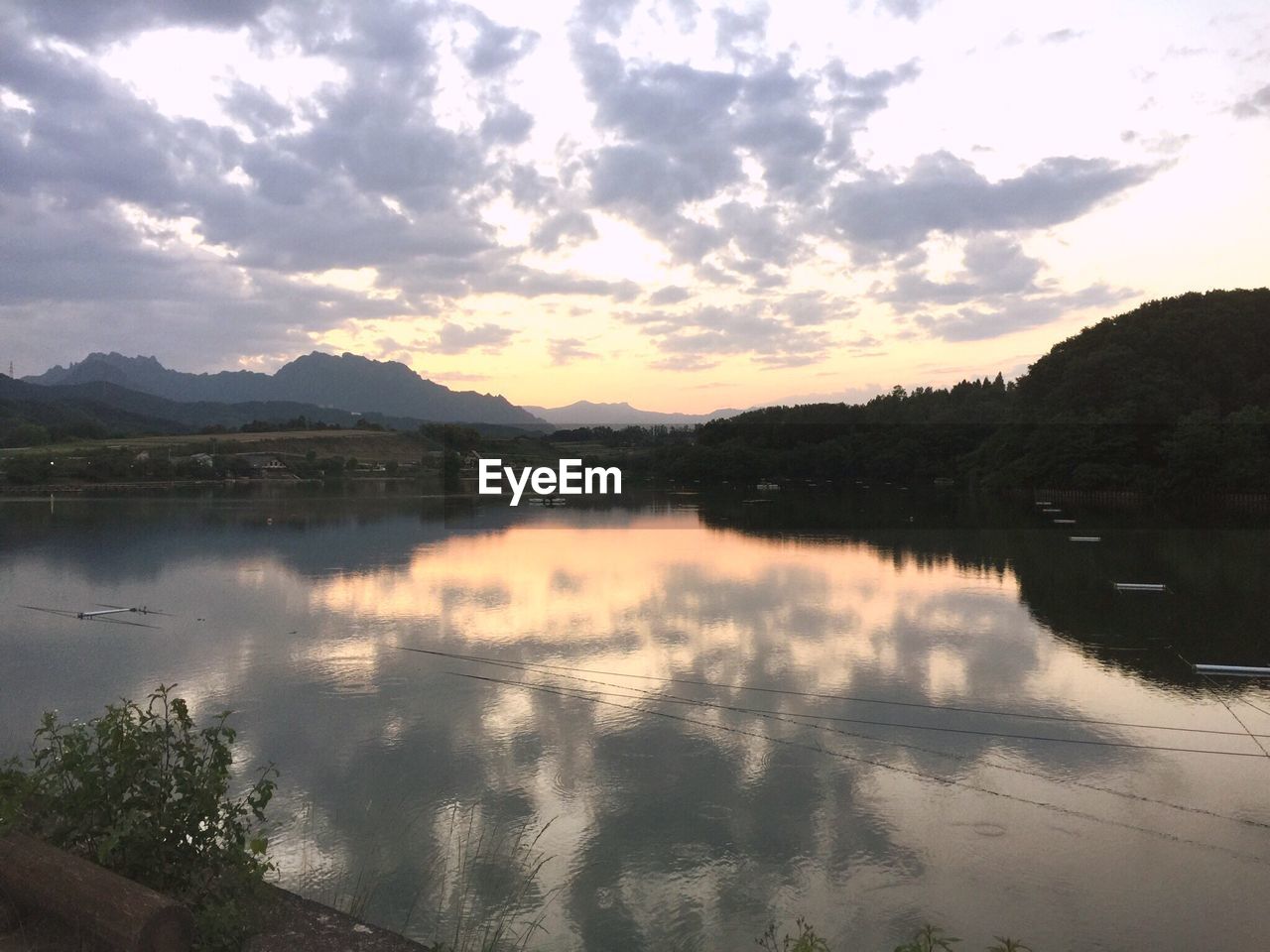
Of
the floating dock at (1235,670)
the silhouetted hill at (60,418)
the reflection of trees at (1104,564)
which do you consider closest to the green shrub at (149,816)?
the reflection of trees at (1104,564)

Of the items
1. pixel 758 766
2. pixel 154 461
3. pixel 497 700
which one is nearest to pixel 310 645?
pixel 497 700

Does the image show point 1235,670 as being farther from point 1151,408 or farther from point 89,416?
point 89,416

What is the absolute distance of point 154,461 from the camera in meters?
72.5

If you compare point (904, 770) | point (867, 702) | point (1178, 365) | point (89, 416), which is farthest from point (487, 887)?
point (89, 416)

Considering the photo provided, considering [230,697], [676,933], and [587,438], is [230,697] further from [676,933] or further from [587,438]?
[587,438]

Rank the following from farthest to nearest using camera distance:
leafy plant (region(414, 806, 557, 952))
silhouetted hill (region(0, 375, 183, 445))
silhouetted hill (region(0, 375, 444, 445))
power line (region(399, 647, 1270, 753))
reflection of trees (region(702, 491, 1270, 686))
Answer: silhouetted hill (region(0, 375, 444, 445)), silhouetted hill (region(0, 375, 183, 445)), reflection of trees (region(702, 491, 1270, 686)), power line (region(399, 647, 1270, 753)), leafy plant (region(414, 806, 557, 952))

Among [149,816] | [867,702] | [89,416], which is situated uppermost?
[89,416]

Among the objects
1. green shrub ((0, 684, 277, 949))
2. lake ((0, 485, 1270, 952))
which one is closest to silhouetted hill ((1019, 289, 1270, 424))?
lake ((0, 485, 1270, 952))

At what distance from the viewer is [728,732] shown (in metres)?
9.83

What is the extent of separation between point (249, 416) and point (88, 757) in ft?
687

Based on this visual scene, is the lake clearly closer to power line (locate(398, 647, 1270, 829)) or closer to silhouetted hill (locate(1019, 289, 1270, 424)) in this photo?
power line (locate(398, 647, 1270, 829))

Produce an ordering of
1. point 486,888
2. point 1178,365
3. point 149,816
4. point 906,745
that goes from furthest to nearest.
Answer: point 1178,365, point 906,745, point 486,888, point 149,816

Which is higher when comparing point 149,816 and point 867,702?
point 149,816

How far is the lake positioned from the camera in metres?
6.29
